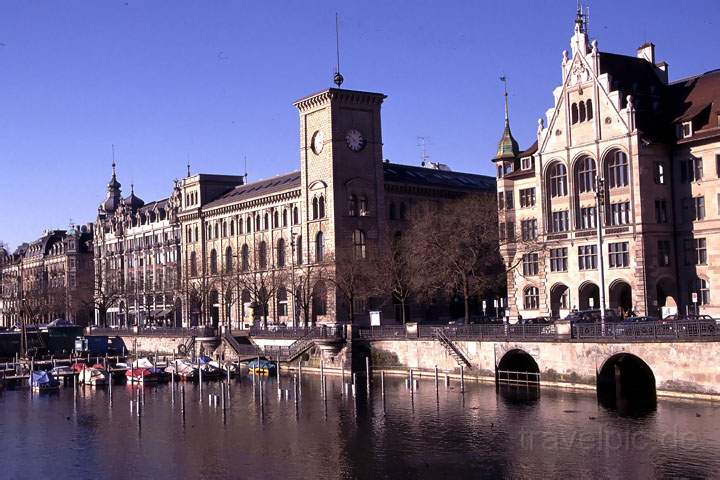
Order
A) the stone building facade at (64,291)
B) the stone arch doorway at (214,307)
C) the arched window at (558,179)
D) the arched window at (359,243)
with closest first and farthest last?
1. the arched window at (558,179)
2. the arched window at (359,243)
3. the stone arch doorway at (214,307)
4. the stone building facade at (64,291)

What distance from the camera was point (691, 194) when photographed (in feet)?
276

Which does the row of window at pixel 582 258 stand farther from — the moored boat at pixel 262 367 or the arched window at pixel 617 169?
the moored boat at pixel 262 367

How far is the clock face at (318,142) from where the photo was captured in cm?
11744

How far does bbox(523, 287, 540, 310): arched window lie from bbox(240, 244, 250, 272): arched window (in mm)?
43634

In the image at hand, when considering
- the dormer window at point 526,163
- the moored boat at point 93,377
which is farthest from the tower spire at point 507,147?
the moored boat at point 93,377

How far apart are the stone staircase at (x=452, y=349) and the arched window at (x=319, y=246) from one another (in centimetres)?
3494

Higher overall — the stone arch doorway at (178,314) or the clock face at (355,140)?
the clock face at (355,140)

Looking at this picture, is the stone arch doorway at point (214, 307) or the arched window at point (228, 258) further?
the stone arch doorway at point (214, 307)

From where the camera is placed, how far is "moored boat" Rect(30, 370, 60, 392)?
9300 centimetres

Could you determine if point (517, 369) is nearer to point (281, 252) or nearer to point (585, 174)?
point (585, 174)

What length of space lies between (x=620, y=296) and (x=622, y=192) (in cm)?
1027

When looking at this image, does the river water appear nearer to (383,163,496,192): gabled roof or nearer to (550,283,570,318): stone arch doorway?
(550,283,570,318): stone arch doorway

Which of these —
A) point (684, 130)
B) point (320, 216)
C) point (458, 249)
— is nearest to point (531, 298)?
point (458, 249)

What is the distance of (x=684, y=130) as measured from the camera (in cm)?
8494
